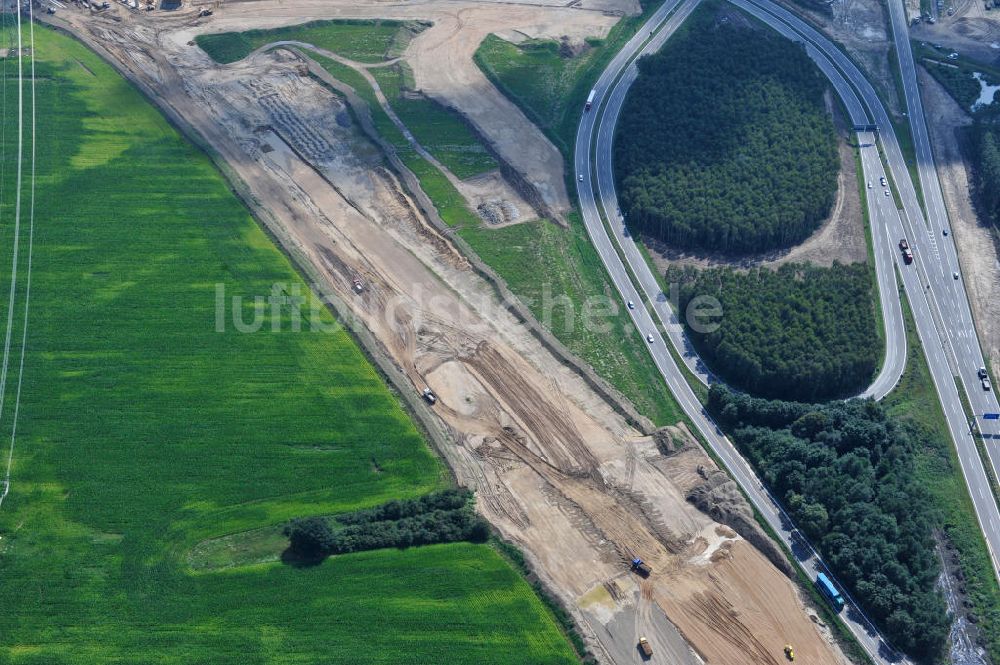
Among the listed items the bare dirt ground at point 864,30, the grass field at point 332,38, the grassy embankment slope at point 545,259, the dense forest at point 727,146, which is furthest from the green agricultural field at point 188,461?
the bare dirt ground at point 864,30

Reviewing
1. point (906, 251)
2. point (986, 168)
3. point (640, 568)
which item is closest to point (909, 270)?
point (906, 251)

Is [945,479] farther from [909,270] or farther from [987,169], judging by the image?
[987,169]

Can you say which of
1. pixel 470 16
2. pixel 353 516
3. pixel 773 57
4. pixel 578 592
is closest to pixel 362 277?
pixel 353 516

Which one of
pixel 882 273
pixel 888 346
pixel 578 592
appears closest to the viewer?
pixel 578 592

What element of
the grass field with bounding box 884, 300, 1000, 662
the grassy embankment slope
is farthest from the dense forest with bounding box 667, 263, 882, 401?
the grassy embankment slope

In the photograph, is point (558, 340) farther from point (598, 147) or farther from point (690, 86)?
point (690, 86)

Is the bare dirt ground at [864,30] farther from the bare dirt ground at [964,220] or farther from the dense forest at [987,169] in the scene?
the dense forest at [987,169]
